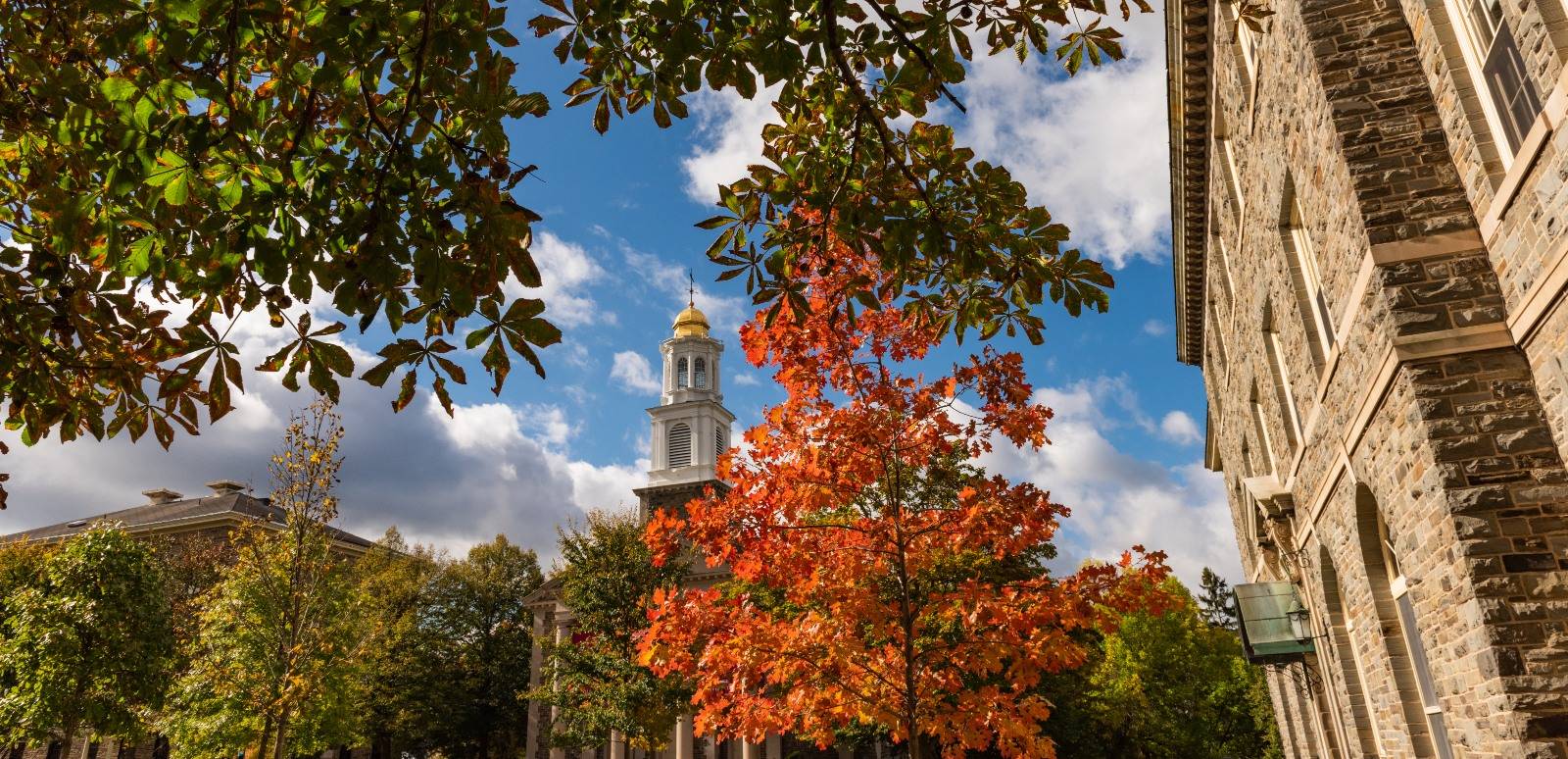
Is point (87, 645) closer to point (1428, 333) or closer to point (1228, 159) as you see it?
point (1228, 159)

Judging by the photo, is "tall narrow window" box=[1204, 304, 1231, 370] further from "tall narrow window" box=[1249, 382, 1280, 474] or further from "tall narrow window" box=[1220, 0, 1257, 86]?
"tall narrow window" box=[1220, 0, 1257, 86]

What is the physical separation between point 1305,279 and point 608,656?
74.9ft

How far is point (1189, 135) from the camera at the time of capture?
586 inches

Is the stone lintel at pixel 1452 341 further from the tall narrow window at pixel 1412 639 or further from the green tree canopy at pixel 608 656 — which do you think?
the green tree canopy at pixel 608 656

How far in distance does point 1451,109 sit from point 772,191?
19.3 feet

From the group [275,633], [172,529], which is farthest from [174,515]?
[275,633]

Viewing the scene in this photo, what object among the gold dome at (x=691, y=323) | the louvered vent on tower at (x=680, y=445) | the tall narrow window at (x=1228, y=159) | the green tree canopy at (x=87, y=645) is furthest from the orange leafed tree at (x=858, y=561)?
the gold dome at (x=691, y=323)

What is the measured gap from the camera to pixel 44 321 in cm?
452

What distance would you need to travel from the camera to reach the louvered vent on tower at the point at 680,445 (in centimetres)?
5303

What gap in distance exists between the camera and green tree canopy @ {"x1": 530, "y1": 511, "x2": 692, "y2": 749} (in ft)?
89.5


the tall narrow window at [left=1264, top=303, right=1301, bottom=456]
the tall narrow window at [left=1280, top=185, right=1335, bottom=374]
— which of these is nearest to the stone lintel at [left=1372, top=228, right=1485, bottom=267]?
the tall narrow window at [left=1280, top=185, right=1335, bottom=374]

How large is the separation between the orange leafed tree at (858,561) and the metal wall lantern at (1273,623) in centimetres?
492

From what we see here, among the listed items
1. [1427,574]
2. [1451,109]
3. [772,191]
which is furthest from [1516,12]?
[772,191]

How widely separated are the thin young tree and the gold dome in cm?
3538
